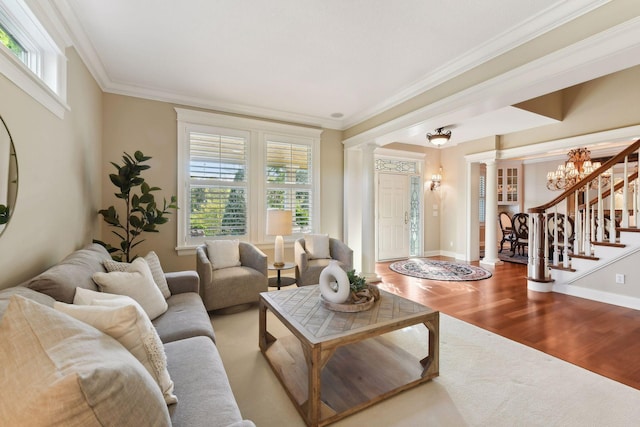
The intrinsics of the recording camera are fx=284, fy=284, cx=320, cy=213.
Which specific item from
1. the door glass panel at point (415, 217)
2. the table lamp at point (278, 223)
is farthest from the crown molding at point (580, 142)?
the table lamp at point (278, 223)

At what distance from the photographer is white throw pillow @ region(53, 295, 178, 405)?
1.04 m

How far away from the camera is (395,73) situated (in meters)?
3.25

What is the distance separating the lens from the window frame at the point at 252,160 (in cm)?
398

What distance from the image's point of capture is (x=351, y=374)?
6.75 feet

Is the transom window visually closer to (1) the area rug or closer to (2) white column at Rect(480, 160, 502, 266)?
(1) the area rug

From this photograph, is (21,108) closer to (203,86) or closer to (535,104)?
(203,86)

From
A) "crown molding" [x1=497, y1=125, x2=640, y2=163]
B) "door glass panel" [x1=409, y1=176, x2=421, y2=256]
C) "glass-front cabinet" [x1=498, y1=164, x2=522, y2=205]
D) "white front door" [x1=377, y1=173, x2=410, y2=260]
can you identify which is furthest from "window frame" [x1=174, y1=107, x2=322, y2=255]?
"glass-front cabinet" [x1=498, y1=164, x2=522, y2=205]

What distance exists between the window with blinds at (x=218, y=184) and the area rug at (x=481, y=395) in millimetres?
2083

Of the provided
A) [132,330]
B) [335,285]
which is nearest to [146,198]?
[335,285]

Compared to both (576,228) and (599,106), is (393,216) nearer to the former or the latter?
(576,228)

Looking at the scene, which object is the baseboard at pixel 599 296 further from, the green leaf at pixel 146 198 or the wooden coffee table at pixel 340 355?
the green leaf at pixel 146 198

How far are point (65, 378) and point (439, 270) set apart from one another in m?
5.58

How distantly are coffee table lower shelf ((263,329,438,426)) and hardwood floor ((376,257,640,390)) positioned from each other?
1247 millimetres

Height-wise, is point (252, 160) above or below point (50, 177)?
above
